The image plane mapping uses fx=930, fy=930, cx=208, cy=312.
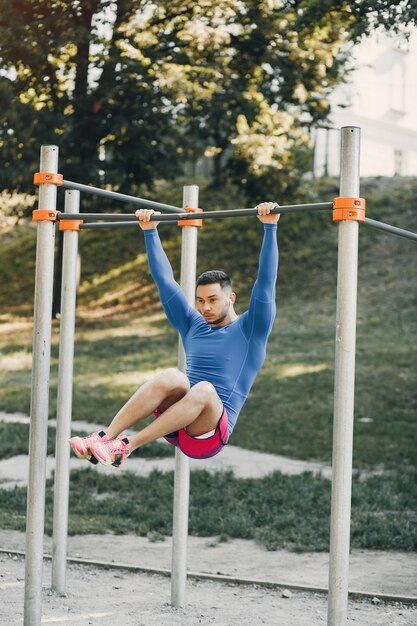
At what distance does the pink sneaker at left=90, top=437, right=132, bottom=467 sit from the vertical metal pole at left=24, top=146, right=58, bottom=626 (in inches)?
20.4

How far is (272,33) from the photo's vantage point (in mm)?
15492

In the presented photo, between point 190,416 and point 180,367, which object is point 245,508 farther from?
point 190,416

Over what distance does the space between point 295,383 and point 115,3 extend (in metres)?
7.26

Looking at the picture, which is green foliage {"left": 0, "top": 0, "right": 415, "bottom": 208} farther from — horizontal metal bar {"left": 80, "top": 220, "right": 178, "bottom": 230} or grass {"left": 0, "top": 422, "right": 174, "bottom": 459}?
horizontal metal bar {"left": 80, "top": 220, "right": 178, "bottom": 230}

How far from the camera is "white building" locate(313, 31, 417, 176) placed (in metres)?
27.0

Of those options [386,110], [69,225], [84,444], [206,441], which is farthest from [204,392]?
[386,110]

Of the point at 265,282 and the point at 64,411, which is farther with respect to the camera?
the point at 64,411

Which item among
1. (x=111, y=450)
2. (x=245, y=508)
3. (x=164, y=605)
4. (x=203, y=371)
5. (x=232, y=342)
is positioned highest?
(x=232, y=342)

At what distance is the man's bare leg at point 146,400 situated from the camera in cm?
434

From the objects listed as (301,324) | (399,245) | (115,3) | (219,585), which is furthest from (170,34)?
(219,585)

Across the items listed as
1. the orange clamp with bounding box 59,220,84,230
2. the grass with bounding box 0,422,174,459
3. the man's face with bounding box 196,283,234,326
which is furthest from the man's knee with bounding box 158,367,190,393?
the grass with bounding box 0,422,174,459

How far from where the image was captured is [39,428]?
4.64 m

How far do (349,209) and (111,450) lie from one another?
60.0 inches

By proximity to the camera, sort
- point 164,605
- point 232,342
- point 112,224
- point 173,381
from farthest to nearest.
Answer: point 164,605 < point 112,224 < point 232,342 < point 173,381
